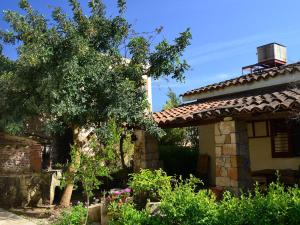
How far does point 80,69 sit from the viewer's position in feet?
33.3

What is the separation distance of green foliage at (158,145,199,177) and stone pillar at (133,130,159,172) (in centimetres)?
267

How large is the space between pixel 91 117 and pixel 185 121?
105 inches

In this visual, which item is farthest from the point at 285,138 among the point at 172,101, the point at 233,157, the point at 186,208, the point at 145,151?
the point at 172,101

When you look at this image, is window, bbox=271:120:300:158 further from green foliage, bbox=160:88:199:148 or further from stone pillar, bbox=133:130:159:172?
green foliage, bbox=160:88:199:148

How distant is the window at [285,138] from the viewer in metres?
12.4

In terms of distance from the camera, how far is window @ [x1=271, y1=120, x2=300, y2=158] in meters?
12.4

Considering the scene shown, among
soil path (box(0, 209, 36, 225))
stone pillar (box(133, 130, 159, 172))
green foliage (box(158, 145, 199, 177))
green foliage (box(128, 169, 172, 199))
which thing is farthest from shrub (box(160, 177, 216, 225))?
green foliage (box(158, 145, 199, 177))

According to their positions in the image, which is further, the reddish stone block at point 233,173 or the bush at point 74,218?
the reddish stone block at point 233,173

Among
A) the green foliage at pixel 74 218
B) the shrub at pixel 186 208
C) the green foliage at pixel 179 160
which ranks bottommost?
the green foliage at pixel 74 218

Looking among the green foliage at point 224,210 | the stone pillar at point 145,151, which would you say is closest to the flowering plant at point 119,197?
the green foliage at point 224,210

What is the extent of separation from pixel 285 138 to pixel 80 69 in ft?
23.4

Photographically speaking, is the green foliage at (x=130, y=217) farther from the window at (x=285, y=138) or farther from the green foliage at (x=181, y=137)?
the green foliage at (x=181, y=137)

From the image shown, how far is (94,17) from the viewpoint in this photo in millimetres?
11211

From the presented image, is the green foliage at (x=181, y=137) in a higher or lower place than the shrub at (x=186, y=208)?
higher
